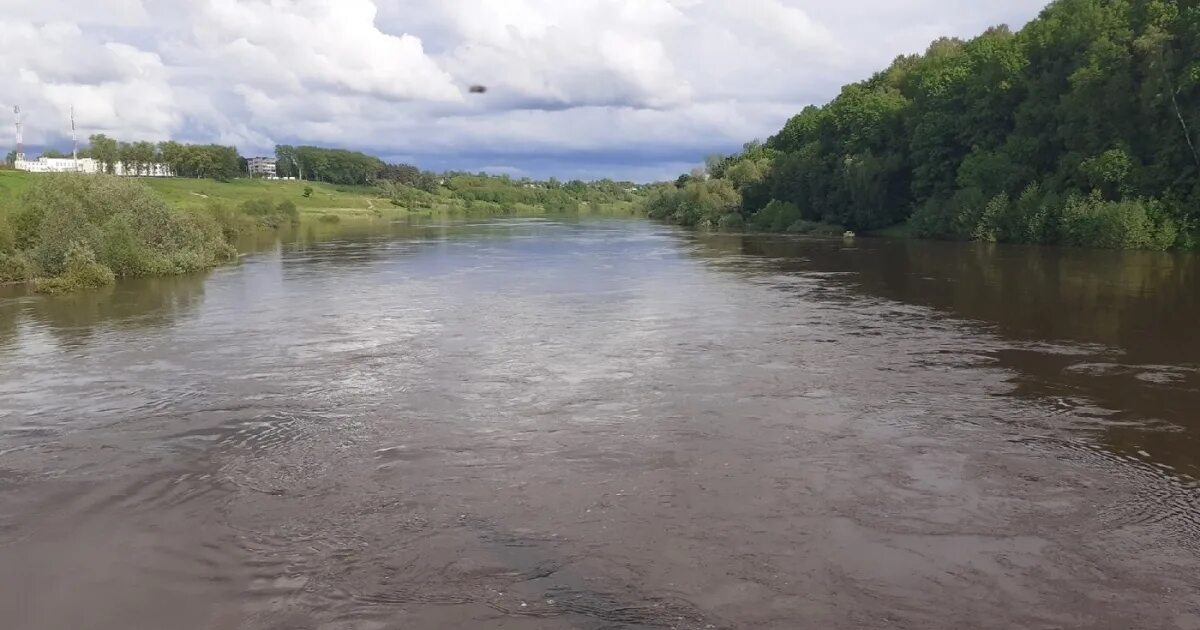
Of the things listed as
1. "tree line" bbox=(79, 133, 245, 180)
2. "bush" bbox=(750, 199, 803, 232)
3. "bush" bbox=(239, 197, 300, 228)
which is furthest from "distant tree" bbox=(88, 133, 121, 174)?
"bush" bbox=(750, 199, 803, 232)

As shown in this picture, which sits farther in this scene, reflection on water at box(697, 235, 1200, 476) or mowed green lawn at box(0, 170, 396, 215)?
mowed green lawn at box(0, 170, 396, 215)

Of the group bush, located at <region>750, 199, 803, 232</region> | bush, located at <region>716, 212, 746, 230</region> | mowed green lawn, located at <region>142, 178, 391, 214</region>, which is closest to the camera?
bush, located at <region>750, 199, 803, 232</region>

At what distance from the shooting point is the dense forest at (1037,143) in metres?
50.4

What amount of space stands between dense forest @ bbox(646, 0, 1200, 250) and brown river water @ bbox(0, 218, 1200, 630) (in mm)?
28483

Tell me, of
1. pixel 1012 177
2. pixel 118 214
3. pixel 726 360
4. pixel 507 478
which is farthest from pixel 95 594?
pixel 1012 177

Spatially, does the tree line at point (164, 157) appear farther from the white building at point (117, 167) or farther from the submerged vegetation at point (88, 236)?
the submerged vegetation at point (88, 236)

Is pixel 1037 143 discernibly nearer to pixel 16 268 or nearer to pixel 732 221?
pixel 732 221

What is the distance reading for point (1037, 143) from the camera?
2371 inches

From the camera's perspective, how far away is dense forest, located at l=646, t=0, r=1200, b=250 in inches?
1983

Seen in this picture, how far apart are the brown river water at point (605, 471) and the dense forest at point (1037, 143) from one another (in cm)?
2848

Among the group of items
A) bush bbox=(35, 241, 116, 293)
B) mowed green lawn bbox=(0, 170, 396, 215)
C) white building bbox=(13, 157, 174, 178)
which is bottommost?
bush bbox=(35, 241, 116, 293)

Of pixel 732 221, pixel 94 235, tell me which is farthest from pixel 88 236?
pixel 732 221

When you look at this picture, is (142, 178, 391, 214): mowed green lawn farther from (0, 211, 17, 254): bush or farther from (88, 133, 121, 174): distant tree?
(0, 211, 17, 254): bush

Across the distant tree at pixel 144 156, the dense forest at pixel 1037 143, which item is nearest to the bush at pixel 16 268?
the dense forest at pixel 1037 143
